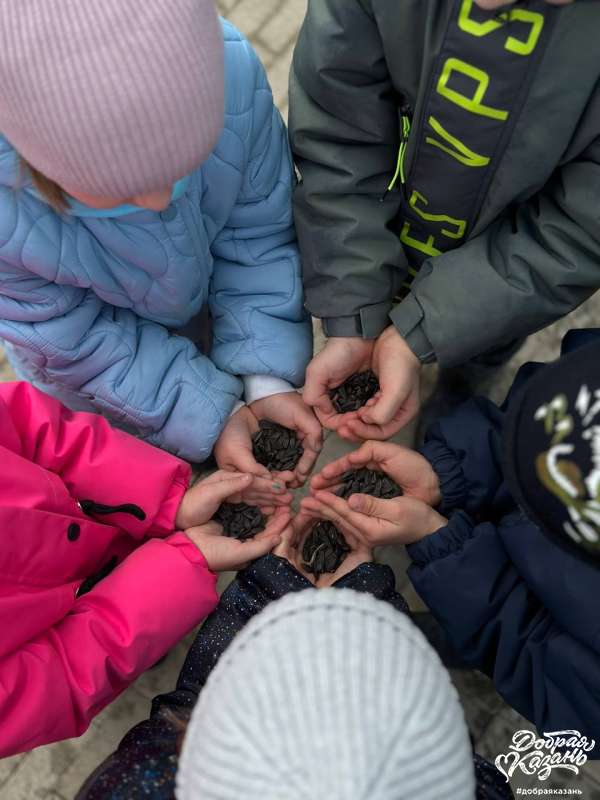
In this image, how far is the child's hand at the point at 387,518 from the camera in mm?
1460

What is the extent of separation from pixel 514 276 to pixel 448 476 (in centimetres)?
45

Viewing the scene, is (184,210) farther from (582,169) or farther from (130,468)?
(582,169)

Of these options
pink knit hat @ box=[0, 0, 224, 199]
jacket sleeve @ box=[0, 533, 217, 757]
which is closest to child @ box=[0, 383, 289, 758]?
jacket sleeve @ box=[0, 533, 217, 757]

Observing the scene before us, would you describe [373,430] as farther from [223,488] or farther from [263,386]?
[223,488]

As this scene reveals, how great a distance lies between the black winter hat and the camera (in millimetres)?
830

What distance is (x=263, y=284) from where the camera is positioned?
1605mm

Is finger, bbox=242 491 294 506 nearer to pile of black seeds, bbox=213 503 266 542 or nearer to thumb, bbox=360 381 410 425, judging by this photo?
pile of black seeds, bbox=213 503 266 542

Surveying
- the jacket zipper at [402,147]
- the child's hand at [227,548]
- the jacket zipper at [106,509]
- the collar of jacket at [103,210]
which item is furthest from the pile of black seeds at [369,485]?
the collar of jacket at [103,210]

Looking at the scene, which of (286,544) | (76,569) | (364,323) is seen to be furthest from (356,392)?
(76,569)

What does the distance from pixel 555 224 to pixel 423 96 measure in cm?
35

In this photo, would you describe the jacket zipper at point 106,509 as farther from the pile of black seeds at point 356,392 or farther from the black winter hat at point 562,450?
the black winter hat at point 562,450

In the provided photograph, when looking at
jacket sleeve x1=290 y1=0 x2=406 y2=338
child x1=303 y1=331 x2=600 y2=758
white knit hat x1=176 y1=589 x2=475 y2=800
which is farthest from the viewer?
jacket sleeve x1=290 y1=0 x2=406 y2=338

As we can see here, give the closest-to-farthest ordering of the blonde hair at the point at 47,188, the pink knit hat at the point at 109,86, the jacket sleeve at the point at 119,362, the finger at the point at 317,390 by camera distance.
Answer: the pink knit hat at the point at 109,86 < the blonde hair at the point at 47,188 < the jacket sleeve at the point at 119,362 < the finger at the point at 317,390

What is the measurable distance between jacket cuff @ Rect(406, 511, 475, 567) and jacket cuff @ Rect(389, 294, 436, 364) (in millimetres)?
367
